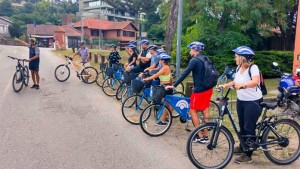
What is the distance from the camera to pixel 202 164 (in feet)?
15.2

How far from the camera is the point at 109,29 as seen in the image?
6469 centimetres

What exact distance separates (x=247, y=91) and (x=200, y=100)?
1.11 m

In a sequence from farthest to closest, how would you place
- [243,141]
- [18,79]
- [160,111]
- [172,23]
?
[172,23] < [18,79] < [160,111] < [243,141]

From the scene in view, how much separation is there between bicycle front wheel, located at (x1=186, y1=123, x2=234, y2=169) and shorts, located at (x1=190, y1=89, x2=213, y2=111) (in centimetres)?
86


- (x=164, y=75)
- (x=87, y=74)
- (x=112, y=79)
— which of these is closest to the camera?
(x=164, y=75)

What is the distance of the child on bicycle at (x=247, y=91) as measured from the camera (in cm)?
442

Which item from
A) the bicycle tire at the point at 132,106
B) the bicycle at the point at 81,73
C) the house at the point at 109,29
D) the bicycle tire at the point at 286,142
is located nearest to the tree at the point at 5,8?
the house at the point at 109,29

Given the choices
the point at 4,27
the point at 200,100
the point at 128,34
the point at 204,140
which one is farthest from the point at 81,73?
the point at 4,27

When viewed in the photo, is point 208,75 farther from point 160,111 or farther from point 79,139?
point 79,139

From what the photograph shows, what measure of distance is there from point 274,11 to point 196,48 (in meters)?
11.1

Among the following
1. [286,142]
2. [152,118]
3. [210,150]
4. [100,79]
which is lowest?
[210,150]

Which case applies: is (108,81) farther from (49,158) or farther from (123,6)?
(123,6)

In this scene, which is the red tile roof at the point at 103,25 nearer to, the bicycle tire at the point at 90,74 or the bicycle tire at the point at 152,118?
the bicycle tire at the point at 90,74

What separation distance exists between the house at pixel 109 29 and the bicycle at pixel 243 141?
58932 millimetres
